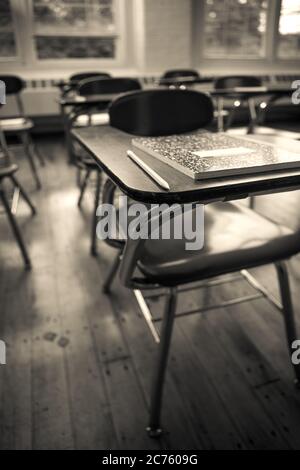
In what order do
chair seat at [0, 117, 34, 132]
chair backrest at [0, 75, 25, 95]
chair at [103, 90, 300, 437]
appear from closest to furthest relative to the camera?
chair at [103, 90, 300, 437] → chair seat at [0, 117, 34, 132] → chair backrest at [0, 75, 25, 95]

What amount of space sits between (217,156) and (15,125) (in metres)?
2.51

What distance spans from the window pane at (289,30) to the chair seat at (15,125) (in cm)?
454

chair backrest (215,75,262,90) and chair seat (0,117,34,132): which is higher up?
chair backrest (215,75,262,90)

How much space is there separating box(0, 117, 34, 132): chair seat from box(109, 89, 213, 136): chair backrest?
1766mm

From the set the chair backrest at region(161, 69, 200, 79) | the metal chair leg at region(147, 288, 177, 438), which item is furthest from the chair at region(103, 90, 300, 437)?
the chair backrest at region(161, 69, 200, 79)

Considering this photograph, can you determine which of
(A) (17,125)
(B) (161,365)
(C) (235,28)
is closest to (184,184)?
(B) (161,365)

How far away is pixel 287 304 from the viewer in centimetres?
99

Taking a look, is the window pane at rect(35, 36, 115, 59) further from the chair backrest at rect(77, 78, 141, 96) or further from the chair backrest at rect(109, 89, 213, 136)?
the chair backrest at rect(109, 89, 213, 136)

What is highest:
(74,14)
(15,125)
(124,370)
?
(74,14)

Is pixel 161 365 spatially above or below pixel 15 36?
below

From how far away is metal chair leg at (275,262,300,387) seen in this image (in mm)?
961

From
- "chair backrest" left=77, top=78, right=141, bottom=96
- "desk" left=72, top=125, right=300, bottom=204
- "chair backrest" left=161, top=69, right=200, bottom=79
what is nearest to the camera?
"desk" left=72, top=125, right=300, bottom=204

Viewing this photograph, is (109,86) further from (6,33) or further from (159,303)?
(6,33)
